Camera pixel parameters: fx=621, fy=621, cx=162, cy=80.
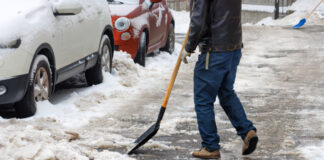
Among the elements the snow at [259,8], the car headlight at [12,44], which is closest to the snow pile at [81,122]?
the car headlight at [12,44]

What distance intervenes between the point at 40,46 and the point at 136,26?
428 centimetres

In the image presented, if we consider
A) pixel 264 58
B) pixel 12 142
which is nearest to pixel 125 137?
pixel 12 142

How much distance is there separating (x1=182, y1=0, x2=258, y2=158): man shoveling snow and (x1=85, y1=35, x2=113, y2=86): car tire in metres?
3.80

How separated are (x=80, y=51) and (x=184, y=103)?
1507 mm

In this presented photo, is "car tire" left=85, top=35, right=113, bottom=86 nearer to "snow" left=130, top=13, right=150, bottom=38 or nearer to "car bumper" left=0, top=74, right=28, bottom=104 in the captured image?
"snow" left=130, top=13, right=150, bottom=38

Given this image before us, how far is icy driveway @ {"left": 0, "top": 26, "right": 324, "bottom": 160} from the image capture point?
546cm

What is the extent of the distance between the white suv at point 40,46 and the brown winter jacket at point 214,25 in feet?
6.36

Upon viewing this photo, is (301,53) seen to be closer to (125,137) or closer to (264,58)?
(264,58)

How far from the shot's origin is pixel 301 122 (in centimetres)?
682

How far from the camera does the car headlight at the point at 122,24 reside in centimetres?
1062

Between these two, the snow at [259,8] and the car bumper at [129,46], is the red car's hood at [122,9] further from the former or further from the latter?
the snow at [259,8]

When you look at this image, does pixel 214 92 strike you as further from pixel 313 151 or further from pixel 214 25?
pixel 313 151

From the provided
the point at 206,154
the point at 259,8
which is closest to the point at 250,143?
the point at 206,154

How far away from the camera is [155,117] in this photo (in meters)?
7.17
